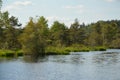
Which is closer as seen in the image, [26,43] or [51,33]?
[26,43]

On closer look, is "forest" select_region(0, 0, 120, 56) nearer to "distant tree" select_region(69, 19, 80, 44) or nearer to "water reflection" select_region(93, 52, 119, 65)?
"distant tree" select_region(69, 19, 80, 44)

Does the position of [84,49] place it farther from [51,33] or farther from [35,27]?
[35,27]

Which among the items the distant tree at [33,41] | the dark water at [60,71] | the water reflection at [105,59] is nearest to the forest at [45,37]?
the distant tree at [33,41]

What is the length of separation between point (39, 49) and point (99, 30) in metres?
96.6

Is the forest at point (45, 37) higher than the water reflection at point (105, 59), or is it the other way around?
the forest at point (45, 37)

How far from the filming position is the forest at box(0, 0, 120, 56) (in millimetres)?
79688

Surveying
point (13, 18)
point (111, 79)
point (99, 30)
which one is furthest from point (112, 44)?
point (111, 79)

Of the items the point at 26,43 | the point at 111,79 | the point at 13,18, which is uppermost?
the point at 13,18

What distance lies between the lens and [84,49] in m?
112

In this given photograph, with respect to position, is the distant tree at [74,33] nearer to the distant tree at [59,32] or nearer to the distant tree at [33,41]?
the distant tree at [59,32]

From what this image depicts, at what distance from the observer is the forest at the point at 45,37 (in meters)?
79.7

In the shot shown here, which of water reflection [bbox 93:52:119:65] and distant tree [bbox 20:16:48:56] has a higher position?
distant tree [bbox 20:16:48:56]

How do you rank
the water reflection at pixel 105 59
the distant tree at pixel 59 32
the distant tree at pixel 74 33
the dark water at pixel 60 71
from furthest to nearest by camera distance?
the distant tree at pixel 74 33 → the distant tree at pixel 59 32 → the water reflection at pixel 105 59 → the dark water at pixel 60 71

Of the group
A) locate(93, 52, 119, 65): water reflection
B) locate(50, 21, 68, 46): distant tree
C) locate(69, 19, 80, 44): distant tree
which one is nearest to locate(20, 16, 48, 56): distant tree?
locate(93, 52, 119, 65): water reflection
